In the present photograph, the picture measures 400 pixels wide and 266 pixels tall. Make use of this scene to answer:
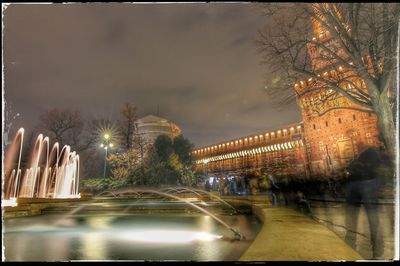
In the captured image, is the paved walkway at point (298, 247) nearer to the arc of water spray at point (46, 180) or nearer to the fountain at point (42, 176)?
the fountain at point (42, 176)

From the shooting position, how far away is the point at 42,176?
128 ft

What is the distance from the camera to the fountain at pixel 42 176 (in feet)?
88.6

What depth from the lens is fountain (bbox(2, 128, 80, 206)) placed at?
2701 centimetres

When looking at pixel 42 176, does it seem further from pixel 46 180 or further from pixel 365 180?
pixel 365 180

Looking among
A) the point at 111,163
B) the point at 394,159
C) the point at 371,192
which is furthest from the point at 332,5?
the point at 111,163

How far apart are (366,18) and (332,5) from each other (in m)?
1.10

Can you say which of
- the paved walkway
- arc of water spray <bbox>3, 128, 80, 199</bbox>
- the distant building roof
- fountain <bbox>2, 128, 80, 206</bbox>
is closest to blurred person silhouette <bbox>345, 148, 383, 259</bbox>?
the paved walkway

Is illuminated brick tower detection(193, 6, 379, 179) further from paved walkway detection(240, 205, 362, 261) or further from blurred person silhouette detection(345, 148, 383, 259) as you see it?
paved walkway detection(240, 205, 362, 261)

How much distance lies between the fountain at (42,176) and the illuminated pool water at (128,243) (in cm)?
1139

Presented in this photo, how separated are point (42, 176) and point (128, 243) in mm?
38660

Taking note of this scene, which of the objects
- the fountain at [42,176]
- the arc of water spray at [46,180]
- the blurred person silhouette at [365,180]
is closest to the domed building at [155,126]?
the fountain at [42,176]

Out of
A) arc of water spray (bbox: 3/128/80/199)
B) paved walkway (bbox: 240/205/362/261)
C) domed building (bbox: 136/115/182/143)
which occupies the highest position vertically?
domed building (bbox: 136/115/182/143)

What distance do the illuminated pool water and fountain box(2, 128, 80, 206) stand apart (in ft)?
37.4

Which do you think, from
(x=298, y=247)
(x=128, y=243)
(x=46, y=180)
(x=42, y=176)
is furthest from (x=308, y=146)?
(x=298, y=247)
